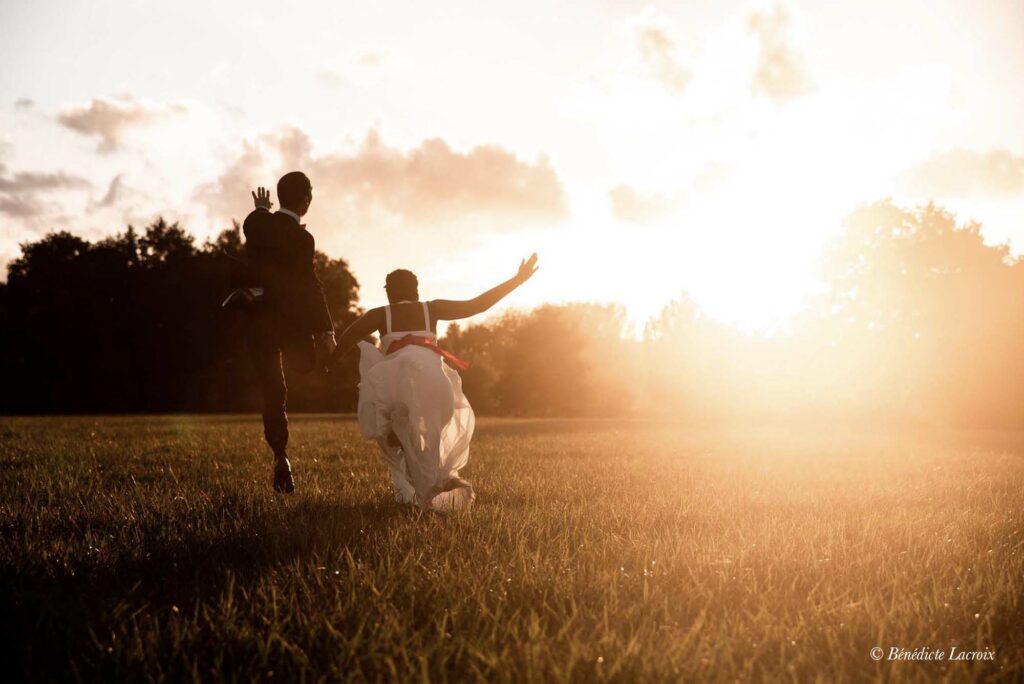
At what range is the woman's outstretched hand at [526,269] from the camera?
616 cm

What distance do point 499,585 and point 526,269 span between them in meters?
3.23

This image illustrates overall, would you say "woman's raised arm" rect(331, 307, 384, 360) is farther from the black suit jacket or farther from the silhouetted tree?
the silhouetted tree

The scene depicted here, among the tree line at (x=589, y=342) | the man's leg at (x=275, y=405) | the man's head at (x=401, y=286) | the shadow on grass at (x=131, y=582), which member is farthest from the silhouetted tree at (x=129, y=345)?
the shadow on grass at (x=131, y=582)

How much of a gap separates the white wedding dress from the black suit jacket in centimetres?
99

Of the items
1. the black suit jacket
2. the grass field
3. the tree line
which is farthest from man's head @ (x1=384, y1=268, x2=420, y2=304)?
the tree line

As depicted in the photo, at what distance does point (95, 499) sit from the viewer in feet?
20.7

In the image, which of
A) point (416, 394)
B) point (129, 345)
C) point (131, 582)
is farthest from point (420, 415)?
point (129, 345)

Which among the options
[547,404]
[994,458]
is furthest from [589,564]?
[547,404]

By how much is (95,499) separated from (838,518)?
6769 mm

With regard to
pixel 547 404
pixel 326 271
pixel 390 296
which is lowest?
pixel 547 404

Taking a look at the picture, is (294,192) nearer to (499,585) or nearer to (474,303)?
(474,303)

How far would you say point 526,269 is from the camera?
245 inches

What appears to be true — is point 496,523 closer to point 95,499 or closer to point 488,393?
point 95,499

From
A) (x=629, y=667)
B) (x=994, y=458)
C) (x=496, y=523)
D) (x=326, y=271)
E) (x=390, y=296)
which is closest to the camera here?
(x=629, y=667)
